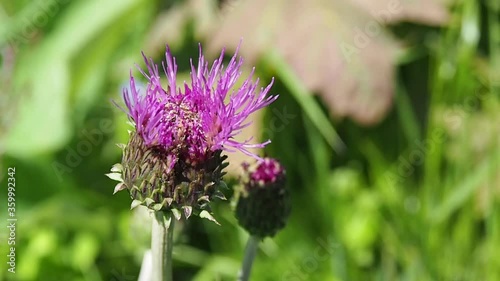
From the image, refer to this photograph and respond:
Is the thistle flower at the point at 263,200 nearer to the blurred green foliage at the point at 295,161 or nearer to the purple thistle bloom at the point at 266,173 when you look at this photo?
the purple thistle bloom at the point at 266,173

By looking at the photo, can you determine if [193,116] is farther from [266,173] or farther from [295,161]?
[295,161]

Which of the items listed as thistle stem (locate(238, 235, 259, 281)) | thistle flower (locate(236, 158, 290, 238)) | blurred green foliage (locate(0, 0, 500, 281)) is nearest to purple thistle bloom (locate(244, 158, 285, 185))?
thistle flower (locate(236, 158, 290, 238))

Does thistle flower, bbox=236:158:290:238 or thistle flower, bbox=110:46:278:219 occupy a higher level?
thistle flower, bbox=110:46:278:219

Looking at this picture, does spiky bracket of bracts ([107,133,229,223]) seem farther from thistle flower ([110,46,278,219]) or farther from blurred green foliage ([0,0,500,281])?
blurred green foliage ([0,0,500,281])

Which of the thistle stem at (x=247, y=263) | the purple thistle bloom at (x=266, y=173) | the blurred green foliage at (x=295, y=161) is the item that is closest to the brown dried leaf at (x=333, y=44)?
the blurred green foliage at (x=295, y=161)

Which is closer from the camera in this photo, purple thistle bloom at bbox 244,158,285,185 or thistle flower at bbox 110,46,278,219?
thistle flower at bbox 110,46,278,219

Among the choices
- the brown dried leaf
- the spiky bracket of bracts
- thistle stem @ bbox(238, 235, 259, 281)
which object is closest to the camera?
the spiky bracket of bracts

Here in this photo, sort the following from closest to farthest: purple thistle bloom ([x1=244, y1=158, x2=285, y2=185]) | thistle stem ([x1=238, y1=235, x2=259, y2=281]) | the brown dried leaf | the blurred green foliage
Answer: thistle stem ([x1=238, y1=235, x2=259, y2=281]), purple thistle bloom ([x1=244, y1=158, x2=285, y2=185]), the blurred green foliage, the brown dried leaf

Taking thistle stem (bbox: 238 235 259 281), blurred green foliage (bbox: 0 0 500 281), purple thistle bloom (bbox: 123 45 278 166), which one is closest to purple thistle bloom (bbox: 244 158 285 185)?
thistle stem (bbox: 238 235 259 281)
